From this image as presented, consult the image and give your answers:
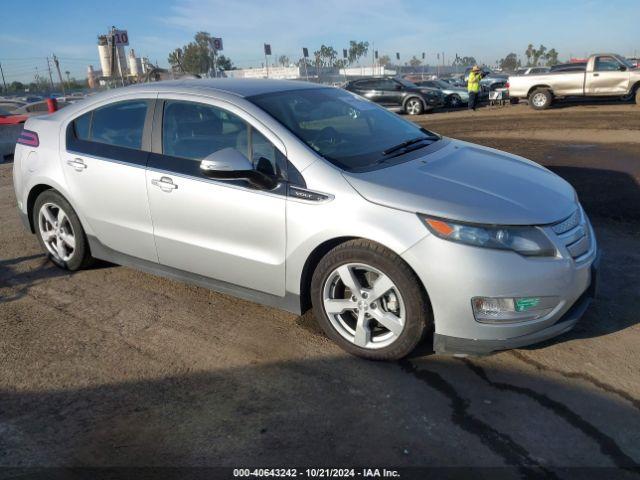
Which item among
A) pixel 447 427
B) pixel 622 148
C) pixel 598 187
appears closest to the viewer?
pixel 447 427

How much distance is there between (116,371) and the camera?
3330 millimetres

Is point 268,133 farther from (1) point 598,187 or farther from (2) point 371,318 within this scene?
(1) point 598,187

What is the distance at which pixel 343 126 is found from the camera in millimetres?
4105

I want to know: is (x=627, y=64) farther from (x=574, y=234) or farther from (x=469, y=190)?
(x=469, y=190)

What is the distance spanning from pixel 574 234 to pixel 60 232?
417cm

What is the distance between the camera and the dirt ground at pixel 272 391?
2.58 meters

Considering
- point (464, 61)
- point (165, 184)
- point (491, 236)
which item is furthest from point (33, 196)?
point (464, 61)

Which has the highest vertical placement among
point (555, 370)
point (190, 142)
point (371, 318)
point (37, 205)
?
point (190, 142)

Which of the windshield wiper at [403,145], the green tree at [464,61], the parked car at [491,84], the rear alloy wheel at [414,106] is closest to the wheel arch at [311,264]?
the windshield wiper at [403,145]

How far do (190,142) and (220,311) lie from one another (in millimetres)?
1276

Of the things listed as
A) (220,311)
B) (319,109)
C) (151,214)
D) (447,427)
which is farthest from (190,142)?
(447,427)

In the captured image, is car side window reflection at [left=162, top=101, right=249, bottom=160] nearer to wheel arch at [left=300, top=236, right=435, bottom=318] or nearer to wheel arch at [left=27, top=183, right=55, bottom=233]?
wheel arch at [left=300, top=236, right=435, bottom=318]

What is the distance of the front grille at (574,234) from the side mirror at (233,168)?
5.71ft

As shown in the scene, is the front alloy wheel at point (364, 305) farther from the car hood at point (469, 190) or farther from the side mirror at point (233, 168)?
the side mirror at point (233, 168)
